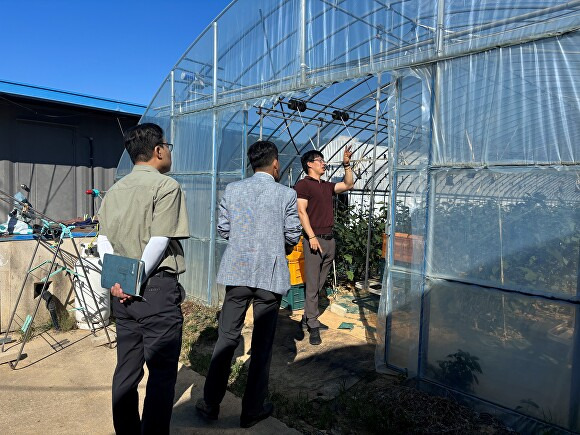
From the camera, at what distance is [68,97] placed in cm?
760

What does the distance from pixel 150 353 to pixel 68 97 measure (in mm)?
6881

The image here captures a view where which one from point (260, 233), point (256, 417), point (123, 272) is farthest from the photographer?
point (256, 417)

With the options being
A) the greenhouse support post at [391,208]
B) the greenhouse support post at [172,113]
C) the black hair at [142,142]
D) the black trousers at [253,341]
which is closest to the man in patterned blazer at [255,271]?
the black trousers at [253,341]

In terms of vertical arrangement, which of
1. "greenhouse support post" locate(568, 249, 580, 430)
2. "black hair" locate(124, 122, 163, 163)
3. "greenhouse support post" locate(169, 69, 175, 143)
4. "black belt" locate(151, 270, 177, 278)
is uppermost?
"greenhouse support post" locate(169, 69, 175, 143)

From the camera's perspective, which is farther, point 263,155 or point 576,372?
point 263,155

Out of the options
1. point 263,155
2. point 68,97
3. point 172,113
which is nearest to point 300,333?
point 263,155

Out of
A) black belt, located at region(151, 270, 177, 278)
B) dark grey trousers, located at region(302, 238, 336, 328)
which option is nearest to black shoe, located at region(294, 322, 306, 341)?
dark grey trousers, located at region(302, 238, 336, 328)

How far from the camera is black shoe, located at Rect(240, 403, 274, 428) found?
292cm

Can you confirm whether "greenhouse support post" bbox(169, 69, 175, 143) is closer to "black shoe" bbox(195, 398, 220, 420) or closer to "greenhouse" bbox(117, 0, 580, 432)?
"greenhouse" bbox(117, 0, 580, 432)

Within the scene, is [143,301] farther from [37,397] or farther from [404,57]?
[404,57]

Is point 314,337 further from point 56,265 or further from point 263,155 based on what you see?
point 56,265

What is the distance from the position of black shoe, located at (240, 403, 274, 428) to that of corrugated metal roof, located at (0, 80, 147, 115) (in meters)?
6.84

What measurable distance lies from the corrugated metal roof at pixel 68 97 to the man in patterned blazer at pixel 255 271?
20.0 feet

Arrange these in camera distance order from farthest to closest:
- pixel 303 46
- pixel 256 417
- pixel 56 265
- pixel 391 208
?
pixel 56 265 < pixel 303 46 < pixel 391 208 < pixel 256 417
